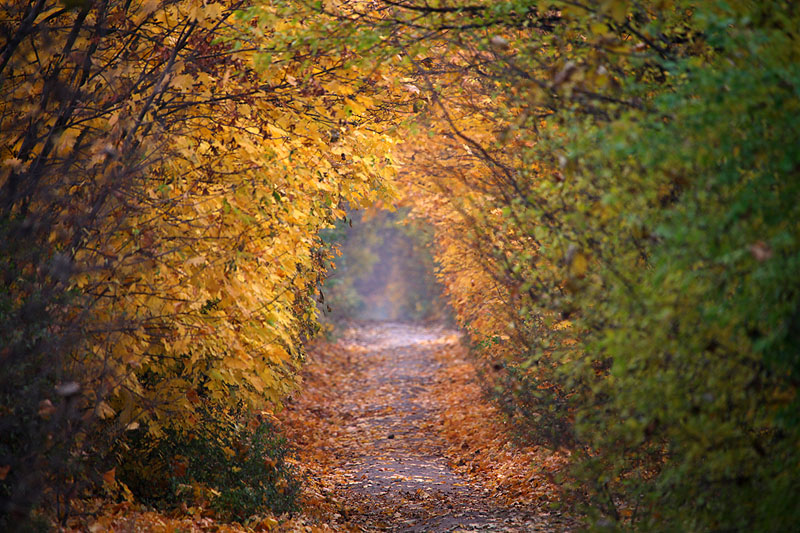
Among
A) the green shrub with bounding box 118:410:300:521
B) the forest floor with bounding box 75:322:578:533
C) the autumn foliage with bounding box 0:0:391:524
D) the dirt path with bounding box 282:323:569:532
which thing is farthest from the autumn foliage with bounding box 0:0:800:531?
the dirt path with bounding box 282:323:569:532

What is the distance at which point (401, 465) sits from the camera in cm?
991

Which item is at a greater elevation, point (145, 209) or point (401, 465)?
point (145, 209)

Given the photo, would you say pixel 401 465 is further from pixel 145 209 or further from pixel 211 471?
pixel 145 209

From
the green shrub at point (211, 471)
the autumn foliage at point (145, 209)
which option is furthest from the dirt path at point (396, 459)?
the autumn foliage at point (145, 209)

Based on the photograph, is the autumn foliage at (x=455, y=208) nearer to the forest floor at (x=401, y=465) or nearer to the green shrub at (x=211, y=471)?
the green shrub at (x=211, y=471)

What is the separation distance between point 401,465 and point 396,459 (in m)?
0.39

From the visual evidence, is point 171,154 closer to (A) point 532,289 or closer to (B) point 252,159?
(B) point 252,159

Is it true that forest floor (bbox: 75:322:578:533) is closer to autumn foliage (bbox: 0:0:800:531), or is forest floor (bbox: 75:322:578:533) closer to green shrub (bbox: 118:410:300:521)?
green shrub (bbox: 118:410:300:521)

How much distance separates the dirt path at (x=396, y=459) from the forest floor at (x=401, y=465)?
0.05 feet

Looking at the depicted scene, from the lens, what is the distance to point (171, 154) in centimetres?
561

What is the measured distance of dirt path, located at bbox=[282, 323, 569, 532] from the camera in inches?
281

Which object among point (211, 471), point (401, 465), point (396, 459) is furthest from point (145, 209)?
point (396, 459)

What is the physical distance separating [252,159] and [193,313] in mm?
1440

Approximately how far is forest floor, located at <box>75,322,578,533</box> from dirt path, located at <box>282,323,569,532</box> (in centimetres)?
2
